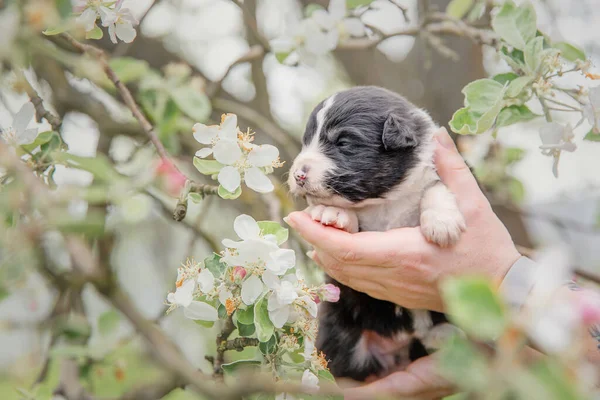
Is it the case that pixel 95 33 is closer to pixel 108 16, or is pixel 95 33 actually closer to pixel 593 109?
pixel 108 16

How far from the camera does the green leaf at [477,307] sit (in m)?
0.56

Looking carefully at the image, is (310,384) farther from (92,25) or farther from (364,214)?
(92,25)

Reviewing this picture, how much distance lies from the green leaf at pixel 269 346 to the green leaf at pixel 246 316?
0.05 m

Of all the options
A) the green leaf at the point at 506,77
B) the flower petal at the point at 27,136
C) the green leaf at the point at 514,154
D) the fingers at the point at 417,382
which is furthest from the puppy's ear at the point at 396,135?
the green leaf at the point at 514,154

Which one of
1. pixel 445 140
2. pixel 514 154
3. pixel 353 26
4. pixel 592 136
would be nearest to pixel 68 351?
pixel 445 140

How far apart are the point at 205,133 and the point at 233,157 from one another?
0.08 m

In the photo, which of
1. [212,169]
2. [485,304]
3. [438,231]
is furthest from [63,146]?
[485,304]

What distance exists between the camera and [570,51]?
1.61 meters

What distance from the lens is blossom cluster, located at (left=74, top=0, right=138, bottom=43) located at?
1.32m

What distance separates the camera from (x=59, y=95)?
7.34 feet

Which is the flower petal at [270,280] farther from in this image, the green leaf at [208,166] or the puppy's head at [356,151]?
the puppy's head at [356,151]

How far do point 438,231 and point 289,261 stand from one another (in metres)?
0.54

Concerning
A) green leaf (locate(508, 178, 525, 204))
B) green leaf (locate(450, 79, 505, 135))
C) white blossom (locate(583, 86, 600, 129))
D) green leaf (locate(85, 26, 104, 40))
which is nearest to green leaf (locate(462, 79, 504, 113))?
green leaf (locate(450, 79, 505, 135))

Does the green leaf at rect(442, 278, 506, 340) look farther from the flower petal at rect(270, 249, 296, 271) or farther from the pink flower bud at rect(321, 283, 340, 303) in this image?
the pink flower bud at rect(321, 283, 340, 303)
